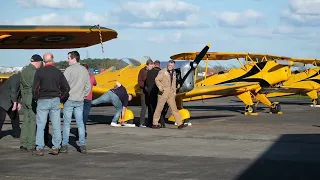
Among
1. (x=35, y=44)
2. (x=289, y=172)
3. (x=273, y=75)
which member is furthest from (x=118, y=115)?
(x=273, y=75)

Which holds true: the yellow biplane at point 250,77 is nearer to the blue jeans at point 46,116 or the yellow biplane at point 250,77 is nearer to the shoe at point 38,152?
the blue jeans at point 46,116

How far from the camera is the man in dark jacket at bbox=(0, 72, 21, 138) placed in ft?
33.2

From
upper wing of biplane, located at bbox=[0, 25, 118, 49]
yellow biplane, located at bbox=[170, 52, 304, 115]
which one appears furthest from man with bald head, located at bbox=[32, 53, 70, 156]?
yellow biplane, located at bbox=[170, 52, 304, 115]

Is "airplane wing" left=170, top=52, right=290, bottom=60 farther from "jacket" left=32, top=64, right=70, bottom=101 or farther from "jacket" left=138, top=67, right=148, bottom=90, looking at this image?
"jacket" left=32, top=64, right=70, bottom=101

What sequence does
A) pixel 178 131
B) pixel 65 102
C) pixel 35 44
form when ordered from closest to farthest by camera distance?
pixel 65 102 < pixel 178 131 < pixel 35 44

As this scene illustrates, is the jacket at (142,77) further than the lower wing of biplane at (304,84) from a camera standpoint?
No

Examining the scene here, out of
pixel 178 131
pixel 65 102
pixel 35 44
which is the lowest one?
pixel 178 131

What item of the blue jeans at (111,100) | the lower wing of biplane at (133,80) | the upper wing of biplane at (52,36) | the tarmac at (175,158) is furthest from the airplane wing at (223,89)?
the tarmac at (175,158)

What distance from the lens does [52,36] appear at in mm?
15141

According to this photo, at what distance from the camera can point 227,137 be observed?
11.7 metres

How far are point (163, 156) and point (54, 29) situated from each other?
671cm

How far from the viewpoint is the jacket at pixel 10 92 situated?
1012 cm

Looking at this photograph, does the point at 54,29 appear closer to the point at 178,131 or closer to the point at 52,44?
the point at 52,44

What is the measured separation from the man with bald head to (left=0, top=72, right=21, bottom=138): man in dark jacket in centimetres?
A: 125
